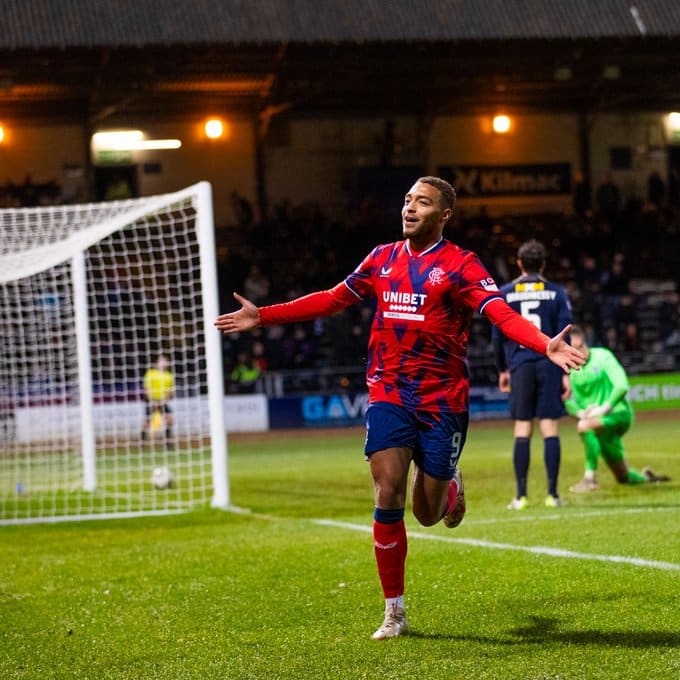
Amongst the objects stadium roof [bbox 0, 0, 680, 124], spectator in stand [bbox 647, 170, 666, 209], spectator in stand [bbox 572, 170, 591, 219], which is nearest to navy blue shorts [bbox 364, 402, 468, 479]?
stadium roof [bbox 0, 0, 680, 124]

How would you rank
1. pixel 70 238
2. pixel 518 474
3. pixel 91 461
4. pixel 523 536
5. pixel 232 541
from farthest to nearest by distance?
A: 1. pixel 91 461
2. pixel 70 238
3. pixel 518 474
4. pixel 232 541
5. pixel 523 536

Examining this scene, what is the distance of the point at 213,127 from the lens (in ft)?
109

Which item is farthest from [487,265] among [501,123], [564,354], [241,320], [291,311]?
[564,354]

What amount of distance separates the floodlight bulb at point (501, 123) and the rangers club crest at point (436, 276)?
29962 millimetres

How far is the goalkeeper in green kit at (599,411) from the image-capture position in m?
12.5

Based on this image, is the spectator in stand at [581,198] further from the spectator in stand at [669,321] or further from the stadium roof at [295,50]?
the spectator in stand at [669,321]

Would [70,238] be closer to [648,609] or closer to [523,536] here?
[523,536]

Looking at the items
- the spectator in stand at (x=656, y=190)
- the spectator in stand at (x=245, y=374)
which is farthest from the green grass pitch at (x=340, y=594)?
the spectator in stand at (x=656, y=190)

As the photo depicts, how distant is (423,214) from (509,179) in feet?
97.9

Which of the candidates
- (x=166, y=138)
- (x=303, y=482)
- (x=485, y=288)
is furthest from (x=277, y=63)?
(x=485, y=288)

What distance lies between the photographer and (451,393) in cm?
621

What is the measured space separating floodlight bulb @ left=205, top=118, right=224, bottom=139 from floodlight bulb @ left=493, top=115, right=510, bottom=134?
7.60 m

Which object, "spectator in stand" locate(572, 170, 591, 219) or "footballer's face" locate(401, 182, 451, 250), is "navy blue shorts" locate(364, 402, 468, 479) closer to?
"footballer's face" locate(401, 182, 451, 250)

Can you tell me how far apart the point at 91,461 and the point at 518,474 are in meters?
5.70
